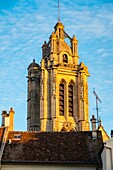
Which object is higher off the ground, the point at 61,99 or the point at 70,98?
the point at 70,98

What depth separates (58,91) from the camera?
268 ft

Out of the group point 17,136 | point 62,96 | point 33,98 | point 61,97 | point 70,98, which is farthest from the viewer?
point 33,98

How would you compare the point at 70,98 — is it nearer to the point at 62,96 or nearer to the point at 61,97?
the point at 62,96

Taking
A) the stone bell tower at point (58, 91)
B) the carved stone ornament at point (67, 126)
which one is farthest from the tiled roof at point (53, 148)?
the carved stone ornament at point (67, 126)

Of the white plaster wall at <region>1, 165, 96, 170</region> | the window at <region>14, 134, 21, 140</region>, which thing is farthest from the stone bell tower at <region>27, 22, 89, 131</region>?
the white plaster wall at <region>1, 165, 96, 170</region>

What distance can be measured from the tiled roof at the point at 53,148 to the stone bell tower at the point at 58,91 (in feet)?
117

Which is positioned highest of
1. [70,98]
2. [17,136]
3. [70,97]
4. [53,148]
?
[70,97]

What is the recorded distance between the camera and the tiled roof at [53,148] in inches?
1467

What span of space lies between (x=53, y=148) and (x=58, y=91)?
141 feet

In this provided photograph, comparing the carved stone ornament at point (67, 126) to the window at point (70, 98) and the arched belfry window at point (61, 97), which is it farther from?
the window at point (70, 98)

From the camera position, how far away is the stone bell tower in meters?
79.4

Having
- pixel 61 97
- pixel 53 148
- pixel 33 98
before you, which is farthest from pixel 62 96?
pixel 53 148

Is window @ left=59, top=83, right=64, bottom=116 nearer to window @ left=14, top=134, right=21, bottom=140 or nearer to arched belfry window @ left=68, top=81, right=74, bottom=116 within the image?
arched belfry window @ left=68, top=81, right=74, bottom=116

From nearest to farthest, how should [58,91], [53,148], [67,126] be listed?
1. [53,148]
2. [67,126]
3. [58,91]
